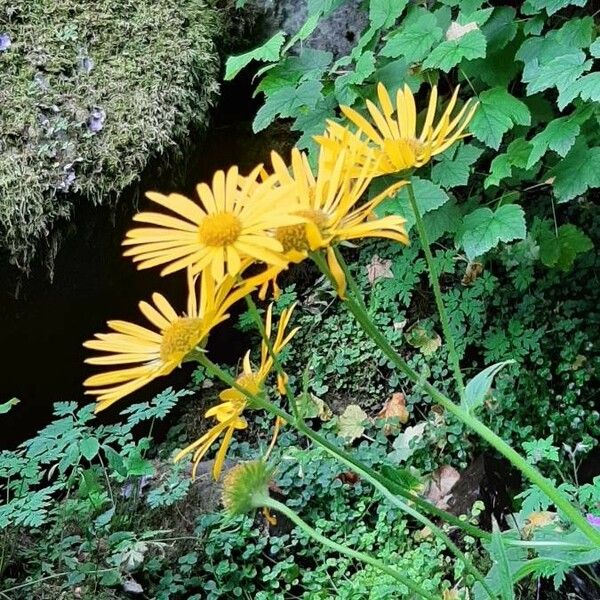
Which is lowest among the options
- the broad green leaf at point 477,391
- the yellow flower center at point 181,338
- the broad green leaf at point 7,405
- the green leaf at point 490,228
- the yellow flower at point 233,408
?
the green leaf at point 490,228

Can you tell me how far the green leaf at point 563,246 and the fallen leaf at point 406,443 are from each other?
0.48 meters

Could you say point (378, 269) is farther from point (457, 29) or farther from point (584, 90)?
point (584, 90)

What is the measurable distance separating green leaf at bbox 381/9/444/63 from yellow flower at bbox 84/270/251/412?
103cm

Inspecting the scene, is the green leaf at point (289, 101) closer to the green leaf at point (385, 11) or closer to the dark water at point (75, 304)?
the green leaf at point (385, 11)

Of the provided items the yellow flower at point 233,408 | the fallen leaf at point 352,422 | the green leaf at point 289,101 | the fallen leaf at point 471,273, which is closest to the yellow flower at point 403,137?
the yellow flower at point 233,408

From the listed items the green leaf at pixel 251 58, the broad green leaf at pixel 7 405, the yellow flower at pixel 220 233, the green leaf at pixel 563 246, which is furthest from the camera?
the green leaf at pixel 563 246

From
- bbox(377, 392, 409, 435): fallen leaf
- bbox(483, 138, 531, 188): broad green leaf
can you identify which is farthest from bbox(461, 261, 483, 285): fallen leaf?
bbox(483, 138, 531, 188): broad green leaf

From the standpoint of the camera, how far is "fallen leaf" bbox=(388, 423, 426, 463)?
173cm

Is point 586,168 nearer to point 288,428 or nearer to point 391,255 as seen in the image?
point 391,255

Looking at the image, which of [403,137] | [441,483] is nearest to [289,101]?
[441,483]

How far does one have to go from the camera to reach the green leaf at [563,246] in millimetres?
1746

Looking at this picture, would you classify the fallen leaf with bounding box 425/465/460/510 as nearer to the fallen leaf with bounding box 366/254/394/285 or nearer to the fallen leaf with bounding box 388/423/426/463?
the fallen leaf with bounding box 388/423/426/463

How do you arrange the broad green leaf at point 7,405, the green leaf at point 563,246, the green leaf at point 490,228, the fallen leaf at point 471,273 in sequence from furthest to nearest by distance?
the fallen leaf at point 471,273 < the green leaf at point 563,246 < the green leaf at point 490,228 < the broad green leaf at point 7,405

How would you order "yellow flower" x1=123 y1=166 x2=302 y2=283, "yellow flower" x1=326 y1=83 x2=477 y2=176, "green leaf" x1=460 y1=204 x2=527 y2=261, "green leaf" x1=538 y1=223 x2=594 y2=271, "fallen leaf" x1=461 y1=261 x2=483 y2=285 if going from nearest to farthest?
"yellow flower" x1=123 y1=166 x2=302 y2=283 → "yellow flower" x1=326 y1=83 x2=477 y2=176 → "green leaf" x1=460 y1=204 x2=527 y2=261 → "green leaf" x1=538 y1=223 x2=594 y2=271 → "fallen leaf" x1=461 y1=261 x2=483 y2=285
